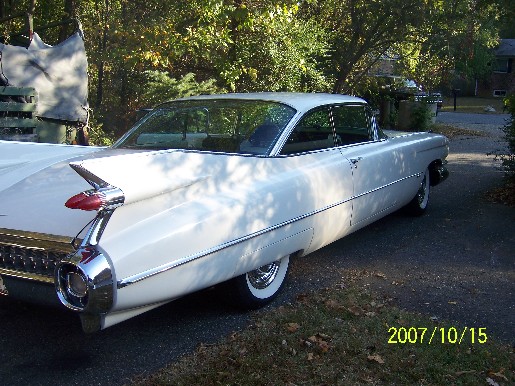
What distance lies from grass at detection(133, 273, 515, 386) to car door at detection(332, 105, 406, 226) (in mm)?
1367

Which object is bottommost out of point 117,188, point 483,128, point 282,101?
point 483,128

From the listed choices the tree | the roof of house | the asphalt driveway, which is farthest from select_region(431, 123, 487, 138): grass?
the roof of house

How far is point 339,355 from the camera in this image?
3.59 m

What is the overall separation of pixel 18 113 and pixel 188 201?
211 inches

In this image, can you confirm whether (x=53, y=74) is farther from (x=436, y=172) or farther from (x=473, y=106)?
(x=473, y=106)

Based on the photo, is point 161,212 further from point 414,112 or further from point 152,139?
point 414,112

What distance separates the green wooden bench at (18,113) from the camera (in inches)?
307

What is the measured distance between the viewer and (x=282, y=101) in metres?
5.07

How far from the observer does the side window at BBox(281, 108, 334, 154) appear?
4762 mm

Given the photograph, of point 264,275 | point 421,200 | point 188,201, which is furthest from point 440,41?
point 188,201

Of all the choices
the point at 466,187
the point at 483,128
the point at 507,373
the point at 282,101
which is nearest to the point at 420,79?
the point at 483,128

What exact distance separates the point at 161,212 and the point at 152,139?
159cm

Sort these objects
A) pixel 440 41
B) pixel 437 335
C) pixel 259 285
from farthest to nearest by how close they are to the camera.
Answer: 1. pixel 440 41
2. pixel 259 285
3. pixel 437 335

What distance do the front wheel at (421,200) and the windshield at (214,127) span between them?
2.70 metres
